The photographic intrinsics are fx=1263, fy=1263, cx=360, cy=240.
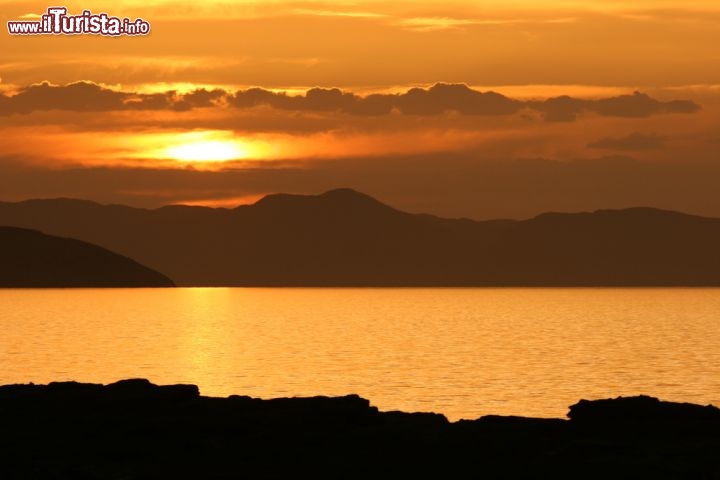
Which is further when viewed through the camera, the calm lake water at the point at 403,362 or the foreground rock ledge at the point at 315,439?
the calm lake water at the point at 403,362

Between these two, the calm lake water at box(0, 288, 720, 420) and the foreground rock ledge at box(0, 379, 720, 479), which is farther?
the calm lake water at box(0, 288, 720, 420)

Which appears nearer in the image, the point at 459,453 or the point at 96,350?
the point at 459,453

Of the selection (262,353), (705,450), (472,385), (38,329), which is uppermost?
(38,329)

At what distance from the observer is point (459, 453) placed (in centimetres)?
3519

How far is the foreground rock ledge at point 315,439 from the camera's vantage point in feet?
108

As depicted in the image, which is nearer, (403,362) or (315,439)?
(315,439)

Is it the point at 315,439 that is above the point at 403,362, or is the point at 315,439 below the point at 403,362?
below

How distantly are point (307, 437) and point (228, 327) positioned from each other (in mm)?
147715

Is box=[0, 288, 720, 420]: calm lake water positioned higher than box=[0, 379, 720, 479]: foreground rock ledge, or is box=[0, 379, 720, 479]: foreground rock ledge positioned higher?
box=[0, 288, 720, 420]: calm lake water

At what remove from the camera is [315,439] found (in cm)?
3753

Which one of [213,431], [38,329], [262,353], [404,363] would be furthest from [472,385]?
[38,329]

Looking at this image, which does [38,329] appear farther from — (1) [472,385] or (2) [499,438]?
(2) [499,438]

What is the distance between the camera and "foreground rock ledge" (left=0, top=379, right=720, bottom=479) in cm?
3306

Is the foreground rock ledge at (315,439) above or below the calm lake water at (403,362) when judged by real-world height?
below
